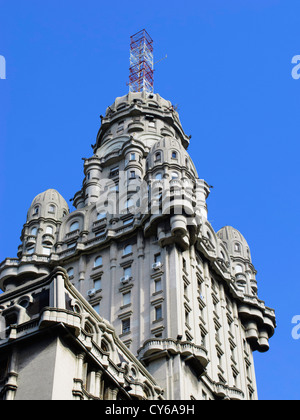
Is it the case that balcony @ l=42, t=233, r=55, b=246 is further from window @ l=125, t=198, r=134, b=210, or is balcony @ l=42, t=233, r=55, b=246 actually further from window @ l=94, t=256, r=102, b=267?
window @ l=125, t=198, r=134, b=210

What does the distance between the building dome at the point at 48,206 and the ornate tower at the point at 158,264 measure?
0.55 feet

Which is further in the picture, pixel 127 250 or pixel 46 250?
pixel 46 250

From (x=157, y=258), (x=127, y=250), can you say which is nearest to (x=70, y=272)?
(x=127, y=250)

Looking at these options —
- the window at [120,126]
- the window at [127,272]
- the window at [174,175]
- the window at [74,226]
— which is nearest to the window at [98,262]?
the window at [127,272]

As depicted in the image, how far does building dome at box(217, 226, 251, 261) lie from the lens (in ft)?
342

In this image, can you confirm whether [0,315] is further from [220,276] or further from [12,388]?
[220,276]

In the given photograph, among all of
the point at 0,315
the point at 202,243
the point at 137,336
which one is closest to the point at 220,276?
the point at 202,243

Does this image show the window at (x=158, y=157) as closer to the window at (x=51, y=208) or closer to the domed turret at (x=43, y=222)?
the domed turret at (x=43, y=222)

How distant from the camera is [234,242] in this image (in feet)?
345

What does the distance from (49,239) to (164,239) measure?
18429 millimetres

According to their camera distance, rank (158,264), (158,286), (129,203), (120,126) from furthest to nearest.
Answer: (120,126) < (129,203) < (158,264) < (158,286)

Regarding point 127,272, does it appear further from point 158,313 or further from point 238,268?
point 238,268

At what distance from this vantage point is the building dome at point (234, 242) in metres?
104

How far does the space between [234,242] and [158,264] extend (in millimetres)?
22105
